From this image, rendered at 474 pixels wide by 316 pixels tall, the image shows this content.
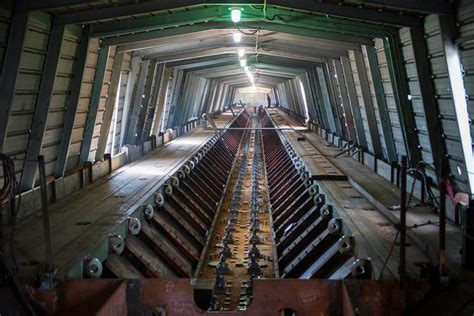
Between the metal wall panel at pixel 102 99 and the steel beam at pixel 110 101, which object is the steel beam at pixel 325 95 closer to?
the steel beam at pixel 110 101

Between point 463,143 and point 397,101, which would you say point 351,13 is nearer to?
point 397,101

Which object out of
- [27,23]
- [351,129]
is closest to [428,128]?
[27,23]

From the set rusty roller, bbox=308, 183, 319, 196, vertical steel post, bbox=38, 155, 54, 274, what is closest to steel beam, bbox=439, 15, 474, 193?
rusty roller, bbox=308, 183, 319, 196

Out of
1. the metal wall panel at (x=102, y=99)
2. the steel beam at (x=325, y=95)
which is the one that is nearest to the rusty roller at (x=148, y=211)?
the metal wall panel at (x=102, y=99)

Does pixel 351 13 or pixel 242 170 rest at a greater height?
pixel 351 13

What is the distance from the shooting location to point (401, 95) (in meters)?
8.51

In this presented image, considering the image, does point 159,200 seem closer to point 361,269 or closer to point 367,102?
point 361,269

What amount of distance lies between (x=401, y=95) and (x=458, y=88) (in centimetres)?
193

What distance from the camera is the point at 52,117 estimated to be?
8.07m


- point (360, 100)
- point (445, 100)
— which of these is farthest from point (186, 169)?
point (445, 100)

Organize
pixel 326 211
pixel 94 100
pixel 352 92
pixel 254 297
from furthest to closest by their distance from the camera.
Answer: pixel 352 92, pixel 94 100, pixel 326 211, pixel 254 297

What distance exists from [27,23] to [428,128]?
207 inches

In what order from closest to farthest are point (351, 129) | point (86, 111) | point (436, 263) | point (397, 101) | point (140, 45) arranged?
point (436, 263)
point (397, 101)
point (86, 111)
point (140, 45)
point (351, 129)

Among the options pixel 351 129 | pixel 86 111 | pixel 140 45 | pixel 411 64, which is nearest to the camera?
pixel 411 64
